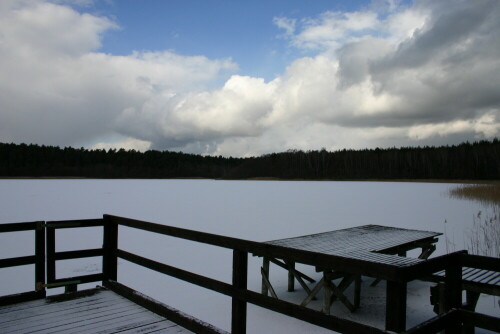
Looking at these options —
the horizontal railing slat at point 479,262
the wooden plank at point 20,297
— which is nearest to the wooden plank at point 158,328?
the wooden plank at point 20,297

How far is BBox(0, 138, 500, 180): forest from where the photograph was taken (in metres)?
74.0

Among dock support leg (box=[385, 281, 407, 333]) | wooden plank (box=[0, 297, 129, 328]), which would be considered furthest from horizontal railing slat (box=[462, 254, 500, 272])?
wooden plank (box=[0, 297, 129, 328])

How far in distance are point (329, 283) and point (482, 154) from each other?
78.3m

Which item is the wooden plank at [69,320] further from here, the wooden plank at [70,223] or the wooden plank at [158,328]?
the wooden plank at [70,223]

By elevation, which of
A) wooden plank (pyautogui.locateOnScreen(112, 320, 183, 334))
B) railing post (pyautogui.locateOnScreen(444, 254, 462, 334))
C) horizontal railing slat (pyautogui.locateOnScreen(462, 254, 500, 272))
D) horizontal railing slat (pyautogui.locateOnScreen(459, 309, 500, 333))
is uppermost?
horizontal railing slat (pyautogui.locateOnScreen(462, 254, 500, 272))

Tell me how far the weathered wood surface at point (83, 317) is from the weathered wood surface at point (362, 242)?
2302 millimetres

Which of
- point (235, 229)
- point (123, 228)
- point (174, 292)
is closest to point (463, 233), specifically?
point (235, 229)

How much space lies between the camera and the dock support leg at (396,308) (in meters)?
2.15

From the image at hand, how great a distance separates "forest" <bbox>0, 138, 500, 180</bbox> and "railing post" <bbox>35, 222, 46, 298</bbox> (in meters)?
75.2

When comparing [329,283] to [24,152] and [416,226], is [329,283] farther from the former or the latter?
[24,152]

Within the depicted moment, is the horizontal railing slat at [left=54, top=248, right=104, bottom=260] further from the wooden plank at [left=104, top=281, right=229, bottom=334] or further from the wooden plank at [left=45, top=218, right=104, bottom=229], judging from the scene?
the wooden plank at [left=104, top=281, right=229, bottom=334]

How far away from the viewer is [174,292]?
6.99 meters

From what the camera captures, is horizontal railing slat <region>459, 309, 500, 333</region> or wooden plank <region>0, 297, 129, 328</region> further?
wooden plank <region>0, 297, 129, 328</region>

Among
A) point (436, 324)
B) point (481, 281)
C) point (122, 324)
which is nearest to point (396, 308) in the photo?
point (436, 324)
